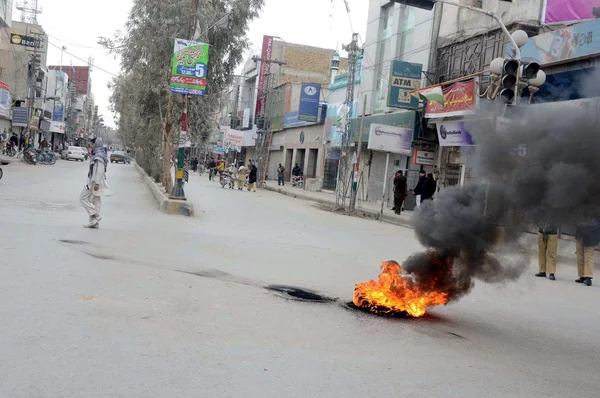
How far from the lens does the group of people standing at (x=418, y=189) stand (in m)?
23.0

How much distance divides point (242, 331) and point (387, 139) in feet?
64.3

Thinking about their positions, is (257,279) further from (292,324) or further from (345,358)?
(345,358)

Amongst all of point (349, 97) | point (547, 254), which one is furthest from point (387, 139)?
point (547, 254)

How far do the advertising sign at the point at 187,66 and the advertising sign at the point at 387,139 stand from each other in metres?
8.91

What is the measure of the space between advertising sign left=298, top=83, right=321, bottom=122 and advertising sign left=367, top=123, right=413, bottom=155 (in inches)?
765

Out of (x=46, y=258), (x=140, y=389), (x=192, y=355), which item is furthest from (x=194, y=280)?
(x=140, y=389)

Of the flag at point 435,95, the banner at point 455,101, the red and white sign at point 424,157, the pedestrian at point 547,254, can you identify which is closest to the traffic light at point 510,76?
the pedestrian at point 547,254

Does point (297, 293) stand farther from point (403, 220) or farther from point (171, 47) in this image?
point (171, 47)

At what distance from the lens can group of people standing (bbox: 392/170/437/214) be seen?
23.0 metres

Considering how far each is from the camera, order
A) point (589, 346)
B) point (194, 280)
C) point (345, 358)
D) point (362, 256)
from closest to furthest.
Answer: point (345, 358) < point (589, 346) < point (194, 280) < point (362, 256)

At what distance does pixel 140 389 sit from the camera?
381 cm

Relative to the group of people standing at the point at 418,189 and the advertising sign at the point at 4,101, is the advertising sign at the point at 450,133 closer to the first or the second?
the group of people standing at the point at 418,189

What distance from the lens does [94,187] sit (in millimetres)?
11438

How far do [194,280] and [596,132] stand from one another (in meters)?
4.92
